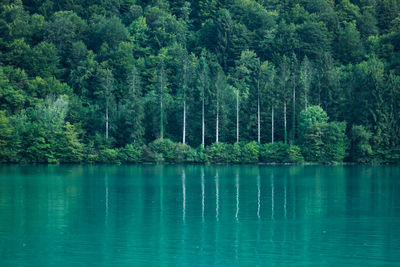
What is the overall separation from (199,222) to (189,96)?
59.0 metres

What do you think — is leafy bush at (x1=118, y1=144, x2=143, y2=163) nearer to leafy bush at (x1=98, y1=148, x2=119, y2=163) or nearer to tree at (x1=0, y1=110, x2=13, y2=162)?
leafy bush at (x1=98, y1=148, x2=119, y2=163)

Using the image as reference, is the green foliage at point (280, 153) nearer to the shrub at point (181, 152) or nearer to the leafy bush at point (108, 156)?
the shrub at point (181, 152)

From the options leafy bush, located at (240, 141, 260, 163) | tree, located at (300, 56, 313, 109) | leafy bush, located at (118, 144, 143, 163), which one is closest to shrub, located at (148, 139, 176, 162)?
leafy bush, located at (118, 144, 143, 163)

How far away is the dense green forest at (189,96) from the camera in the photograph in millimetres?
84938

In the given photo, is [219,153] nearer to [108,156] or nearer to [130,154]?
[130,154]

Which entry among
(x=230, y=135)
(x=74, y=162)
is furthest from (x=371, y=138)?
(x=74, y=162)

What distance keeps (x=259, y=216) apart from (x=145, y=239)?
883cm

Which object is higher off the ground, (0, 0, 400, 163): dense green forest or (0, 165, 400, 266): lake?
(0, 0, 400, 163): dense green forest

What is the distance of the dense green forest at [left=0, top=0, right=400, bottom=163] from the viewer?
3344 inches

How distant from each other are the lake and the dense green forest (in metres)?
28.0

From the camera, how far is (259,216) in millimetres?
36312

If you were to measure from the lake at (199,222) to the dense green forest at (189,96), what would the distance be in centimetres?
2795

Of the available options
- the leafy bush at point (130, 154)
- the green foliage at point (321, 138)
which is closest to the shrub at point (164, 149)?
the leafy bush at point (130, 154)

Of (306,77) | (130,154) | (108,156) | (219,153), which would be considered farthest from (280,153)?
(108,156)
